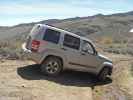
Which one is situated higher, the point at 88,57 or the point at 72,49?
the point at 72,49

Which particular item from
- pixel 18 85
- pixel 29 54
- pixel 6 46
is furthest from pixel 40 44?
pixel 6 46

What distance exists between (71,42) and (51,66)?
1.34 meters

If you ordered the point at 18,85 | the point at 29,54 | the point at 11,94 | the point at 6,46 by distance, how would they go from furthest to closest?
the point at 6,46
the point at 29,54
the point at 18,85
the point at 11,94

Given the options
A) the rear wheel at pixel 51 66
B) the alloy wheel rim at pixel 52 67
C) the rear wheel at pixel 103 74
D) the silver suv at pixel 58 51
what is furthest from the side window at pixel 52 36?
the rear wheel at pixel 103 74

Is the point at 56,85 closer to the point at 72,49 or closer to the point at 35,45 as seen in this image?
the point at 35,45

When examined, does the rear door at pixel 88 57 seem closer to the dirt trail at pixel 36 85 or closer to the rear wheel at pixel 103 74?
the rear wheel at pixel 103 74

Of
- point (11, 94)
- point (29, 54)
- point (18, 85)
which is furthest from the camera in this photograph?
point (29, 54)

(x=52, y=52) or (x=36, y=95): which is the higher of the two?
(x=52, y=52)

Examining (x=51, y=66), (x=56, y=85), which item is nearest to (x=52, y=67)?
(x=51, y=66)

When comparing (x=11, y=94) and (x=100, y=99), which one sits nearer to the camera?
(x=11, y=94)

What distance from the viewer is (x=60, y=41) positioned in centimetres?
1557

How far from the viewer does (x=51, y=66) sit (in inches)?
614

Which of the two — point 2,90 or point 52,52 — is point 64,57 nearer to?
point 52,52

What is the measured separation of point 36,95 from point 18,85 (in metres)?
1.25
